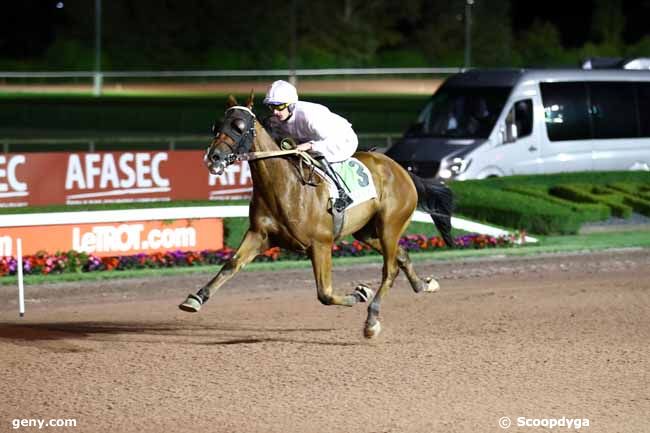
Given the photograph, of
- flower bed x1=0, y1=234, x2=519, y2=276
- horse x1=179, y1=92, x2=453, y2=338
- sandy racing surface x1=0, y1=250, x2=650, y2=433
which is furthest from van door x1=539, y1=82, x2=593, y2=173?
horse x1=179, y1=92, x2=453, y2=338

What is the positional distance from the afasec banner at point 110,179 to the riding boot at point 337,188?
9.22m

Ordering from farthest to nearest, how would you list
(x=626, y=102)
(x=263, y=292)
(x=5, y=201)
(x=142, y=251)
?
1. (x=626, y=102)
2. (x=5, y=201)
3. (x=142, y=251)
4. (x=263, y=292)

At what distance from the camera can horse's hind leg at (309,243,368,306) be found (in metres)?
9.18

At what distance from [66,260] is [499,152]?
8028mm

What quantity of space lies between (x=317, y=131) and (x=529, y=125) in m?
10.3

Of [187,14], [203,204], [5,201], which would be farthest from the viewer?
[187,14]

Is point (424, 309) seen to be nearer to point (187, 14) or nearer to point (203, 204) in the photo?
point (203, 204)

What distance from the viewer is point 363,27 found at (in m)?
70.4

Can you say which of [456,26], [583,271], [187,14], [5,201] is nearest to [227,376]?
[583,271]

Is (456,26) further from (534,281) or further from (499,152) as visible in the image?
(534,281)

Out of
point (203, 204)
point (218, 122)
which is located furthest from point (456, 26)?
point (218, 122)

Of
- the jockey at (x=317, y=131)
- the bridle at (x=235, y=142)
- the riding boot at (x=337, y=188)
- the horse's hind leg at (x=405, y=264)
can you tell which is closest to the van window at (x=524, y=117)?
the horse's hind leg at (x=405, y=264)

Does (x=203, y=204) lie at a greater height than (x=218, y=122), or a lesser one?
lesser

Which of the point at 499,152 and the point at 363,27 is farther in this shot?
the point at 363,27
